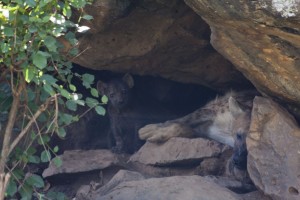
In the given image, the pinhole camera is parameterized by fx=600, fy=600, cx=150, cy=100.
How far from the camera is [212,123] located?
6.57 meters

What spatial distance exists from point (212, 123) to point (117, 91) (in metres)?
1.20

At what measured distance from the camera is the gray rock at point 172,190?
14.7 feet

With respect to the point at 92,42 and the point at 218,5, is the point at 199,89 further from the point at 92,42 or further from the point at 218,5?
Result: the point at 218,5

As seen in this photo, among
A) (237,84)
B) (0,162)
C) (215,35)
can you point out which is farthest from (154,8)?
(0,162)

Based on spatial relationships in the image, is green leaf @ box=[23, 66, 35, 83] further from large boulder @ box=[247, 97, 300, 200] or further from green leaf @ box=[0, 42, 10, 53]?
large boulder @ box=[247, 97, 300, 200]

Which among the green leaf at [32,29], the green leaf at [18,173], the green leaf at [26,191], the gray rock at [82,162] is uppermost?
the green leaf at [32,29]

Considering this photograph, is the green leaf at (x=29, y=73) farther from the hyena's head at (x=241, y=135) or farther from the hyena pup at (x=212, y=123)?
the hyena pup at (x=212, y=123)

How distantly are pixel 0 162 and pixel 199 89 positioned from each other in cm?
357

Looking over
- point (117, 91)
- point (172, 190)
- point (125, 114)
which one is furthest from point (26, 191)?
point (125, 114)

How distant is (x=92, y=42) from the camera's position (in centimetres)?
542

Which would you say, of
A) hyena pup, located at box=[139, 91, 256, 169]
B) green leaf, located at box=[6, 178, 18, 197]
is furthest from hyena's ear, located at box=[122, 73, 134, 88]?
green leaf, located at box=[6, 178, 18, 197]

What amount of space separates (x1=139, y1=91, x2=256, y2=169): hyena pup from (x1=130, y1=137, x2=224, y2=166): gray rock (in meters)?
0.16

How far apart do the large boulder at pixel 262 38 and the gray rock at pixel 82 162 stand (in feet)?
6.88

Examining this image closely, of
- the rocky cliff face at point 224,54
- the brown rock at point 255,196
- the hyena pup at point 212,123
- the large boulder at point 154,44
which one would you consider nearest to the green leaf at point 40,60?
the rocky cliff face at point 224,54
